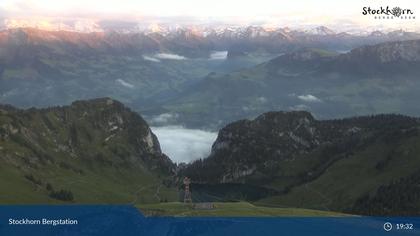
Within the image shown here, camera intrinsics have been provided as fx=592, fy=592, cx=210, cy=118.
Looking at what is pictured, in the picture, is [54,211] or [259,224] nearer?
[54,211]

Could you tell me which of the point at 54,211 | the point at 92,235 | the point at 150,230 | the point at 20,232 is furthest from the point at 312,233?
the point at 20,232

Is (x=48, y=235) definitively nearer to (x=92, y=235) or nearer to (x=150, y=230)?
(x=92, y=235)

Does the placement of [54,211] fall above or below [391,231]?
above

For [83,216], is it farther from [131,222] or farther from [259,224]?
[259,224]

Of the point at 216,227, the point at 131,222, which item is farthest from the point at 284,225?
the point at 131,222

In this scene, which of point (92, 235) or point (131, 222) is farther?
point (131, 222)

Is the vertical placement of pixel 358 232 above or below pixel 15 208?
below

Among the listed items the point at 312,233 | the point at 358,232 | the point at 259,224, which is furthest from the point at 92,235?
the point at 358,232
